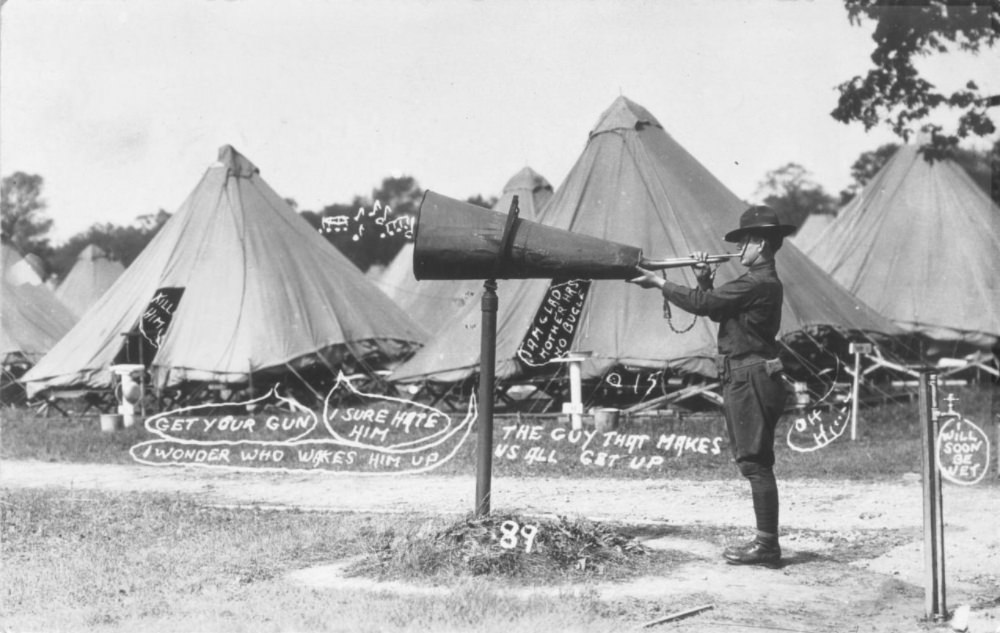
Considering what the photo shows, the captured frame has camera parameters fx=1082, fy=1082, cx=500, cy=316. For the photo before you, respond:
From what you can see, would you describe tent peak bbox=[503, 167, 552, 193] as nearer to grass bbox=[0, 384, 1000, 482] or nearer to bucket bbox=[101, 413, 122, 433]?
grass bbox=[0, 384, 1000, 482]

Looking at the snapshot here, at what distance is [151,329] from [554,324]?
6.46 m

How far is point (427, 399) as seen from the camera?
46.8ft

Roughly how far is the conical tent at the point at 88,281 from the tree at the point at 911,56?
82.7 feet

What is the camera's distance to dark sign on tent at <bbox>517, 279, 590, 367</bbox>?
12992mm

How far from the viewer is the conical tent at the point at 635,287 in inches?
503

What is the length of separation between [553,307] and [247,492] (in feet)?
18.0

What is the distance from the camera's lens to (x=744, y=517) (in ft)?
22.8

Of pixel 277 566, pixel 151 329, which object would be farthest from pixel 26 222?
pixel 277 566

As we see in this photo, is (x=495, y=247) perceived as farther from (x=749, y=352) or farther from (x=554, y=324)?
(x=554, y=324)

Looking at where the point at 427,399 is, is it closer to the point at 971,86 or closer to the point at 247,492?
the point at 247,492

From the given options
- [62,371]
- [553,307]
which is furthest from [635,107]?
[62,371]

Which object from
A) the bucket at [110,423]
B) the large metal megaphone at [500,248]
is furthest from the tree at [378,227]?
the large metal megaphone at [500,248]

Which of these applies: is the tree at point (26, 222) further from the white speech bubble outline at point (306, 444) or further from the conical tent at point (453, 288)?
the white speech bubble outline at point (306, 444)

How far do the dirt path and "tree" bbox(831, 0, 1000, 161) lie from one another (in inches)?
144
